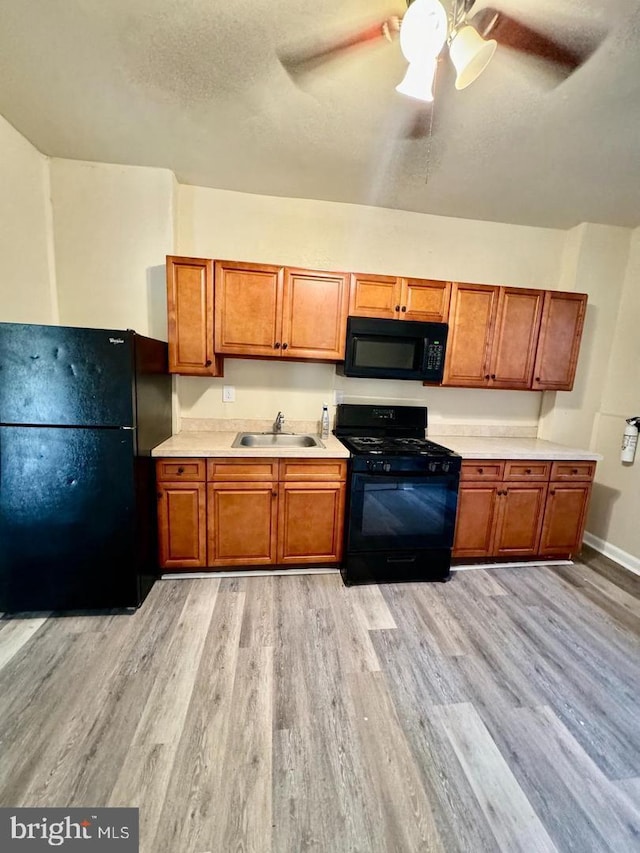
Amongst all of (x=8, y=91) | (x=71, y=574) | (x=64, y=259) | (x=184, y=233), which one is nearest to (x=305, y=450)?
(x=71, y=574)

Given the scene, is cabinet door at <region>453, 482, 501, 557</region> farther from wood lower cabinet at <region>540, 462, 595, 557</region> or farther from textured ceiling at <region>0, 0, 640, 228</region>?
textured ceiling at <region>0, 0, 640, 228</region>

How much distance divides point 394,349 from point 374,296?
1.29 feet

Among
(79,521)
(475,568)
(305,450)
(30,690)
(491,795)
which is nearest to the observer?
(491,795)

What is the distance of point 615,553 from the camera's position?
276 cm

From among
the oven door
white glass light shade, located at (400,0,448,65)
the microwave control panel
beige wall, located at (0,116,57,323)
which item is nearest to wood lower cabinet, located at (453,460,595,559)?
the oven door

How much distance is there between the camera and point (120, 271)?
2.34 meters

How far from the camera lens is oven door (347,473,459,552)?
220 cm

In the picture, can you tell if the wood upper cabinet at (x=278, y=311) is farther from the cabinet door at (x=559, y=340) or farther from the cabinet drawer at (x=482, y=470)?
the cabinet door at (x=559, y=340)

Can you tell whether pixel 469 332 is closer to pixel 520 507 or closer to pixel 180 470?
pixel 520 507

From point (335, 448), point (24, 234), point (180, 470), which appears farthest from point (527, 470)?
point (24, 234)

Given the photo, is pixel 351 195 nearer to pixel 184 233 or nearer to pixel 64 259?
pixel 184 233

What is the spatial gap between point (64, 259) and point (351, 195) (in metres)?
2.06

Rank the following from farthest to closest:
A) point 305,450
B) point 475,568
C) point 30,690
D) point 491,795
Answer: point 475,568 < point 305,450 < point 30,690 < point 491,795

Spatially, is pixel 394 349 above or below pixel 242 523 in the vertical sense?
above
